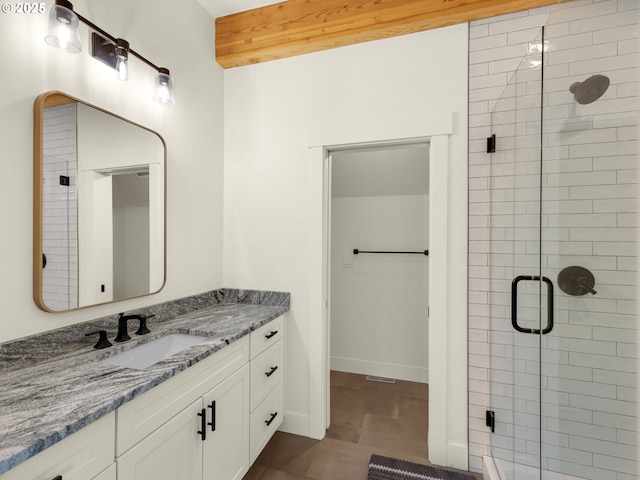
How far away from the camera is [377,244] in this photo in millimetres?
2939

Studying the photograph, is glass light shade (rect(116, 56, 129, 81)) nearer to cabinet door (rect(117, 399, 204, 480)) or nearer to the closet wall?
cabinet door (rect(117, 399, 204, 480))

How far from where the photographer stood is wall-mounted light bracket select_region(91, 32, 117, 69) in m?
1.39

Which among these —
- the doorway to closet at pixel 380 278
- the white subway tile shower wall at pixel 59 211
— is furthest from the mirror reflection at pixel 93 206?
the doorway to closet at pixel 380 278

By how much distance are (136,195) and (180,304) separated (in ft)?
2.29

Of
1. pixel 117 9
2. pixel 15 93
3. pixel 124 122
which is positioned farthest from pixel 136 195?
pixel 117 9

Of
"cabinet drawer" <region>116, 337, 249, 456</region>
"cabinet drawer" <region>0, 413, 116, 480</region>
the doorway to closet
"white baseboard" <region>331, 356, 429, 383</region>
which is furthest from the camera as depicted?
"white baseboard" <region>331, 356, 429, 383</region>

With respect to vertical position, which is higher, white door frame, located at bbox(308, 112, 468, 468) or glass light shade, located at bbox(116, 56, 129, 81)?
glass light shade, located at bbox(116, 56, 129, 81)

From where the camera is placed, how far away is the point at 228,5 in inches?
82.9

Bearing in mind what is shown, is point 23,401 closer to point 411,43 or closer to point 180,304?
point 180,304

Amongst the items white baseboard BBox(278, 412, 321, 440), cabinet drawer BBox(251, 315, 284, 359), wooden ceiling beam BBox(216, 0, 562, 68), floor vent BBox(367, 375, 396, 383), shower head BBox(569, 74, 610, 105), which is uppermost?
wooden ceiling beam BBox(216, 0, 562, 68)

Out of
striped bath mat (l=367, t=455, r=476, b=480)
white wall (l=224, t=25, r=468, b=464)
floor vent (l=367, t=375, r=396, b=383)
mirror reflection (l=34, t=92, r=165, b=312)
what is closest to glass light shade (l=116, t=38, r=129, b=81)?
mirror reflection (l=34, t=92, r=165, b=312)

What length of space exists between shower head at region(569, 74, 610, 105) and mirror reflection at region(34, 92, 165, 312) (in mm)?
2040

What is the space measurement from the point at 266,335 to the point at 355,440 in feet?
3.16

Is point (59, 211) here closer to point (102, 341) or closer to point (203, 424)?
point (102, 341)
